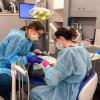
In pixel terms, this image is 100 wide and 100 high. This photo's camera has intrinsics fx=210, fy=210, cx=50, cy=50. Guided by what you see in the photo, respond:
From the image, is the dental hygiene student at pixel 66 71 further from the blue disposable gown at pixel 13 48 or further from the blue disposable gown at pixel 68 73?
the blue disposable gown at pixel 13 48

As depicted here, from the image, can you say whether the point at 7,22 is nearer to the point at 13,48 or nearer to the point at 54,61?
the point at 13,48

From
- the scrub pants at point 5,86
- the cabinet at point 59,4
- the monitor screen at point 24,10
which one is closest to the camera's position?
the scrub pants at point 5,86

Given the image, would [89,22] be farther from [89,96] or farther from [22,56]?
[89,96]

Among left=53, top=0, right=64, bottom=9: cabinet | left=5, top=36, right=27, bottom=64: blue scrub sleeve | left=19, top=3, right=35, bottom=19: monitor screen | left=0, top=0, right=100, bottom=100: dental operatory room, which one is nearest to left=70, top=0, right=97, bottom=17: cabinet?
left=0, top=0, right=100, bottom=100: dental operatory room

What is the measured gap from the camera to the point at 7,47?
243cm

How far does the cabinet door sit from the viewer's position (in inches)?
125

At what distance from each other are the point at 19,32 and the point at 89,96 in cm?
115

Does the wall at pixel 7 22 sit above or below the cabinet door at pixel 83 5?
below

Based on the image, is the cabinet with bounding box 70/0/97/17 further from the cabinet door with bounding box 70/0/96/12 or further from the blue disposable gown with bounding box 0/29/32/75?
the blue disposable gown with bounding box 0/29/32/75

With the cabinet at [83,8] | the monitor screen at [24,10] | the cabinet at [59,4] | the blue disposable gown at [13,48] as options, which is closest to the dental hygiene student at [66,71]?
the blue disposable gown at [13,48]

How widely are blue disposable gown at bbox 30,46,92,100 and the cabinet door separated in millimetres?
1493

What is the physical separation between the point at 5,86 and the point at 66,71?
0.81 m

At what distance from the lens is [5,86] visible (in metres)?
2.27

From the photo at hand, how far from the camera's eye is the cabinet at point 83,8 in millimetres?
3195
